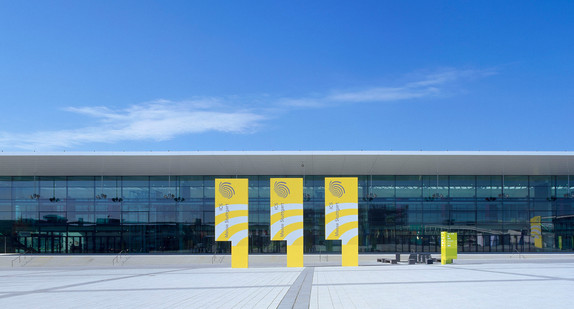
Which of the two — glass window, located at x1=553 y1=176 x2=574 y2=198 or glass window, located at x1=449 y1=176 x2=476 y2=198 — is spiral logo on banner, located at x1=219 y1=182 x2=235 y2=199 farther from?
glass window, located at x1=553 y1=176 x2=574 y2=198

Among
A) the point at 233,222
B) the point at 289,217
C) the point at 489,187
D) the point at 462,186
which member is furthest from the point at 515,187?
the point at 233,222

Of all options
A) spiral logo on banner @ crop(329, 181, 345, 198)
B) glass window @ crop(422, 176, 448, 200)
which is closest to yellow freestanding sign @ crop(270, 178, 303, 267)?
spiral logo on banner @ crop(329, 181, 345, 198)

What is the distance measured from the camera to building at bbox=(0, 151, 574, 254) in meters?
39.8

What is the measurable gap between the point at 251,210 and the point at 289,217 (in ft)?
37.1

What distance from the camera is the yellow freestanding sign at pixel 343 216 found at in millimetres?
28891

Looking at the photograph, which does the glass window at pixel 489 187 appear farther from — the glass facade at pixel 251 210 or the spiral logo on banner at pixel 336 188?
the spiral logo on banner at pixel 336 188

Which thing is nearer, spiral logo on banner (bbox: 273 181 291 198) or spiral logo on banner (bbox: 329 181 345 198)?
spiral logo on banner (bbox: 273 181 291 198)

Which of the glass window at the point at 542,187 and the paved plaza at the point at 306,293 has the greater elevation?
the glass window at the point at 542,187

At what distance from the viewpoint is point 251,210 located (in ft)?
130

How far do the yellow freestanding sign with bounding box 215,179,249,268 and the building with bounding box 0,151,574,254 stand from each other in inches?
413

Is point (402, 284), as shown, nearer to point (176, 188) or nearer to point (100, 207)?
point (176, 188)

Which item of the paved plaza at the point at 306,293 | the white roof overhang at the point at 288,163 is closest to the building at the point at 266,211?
the white roof overhang at the point at 288,163

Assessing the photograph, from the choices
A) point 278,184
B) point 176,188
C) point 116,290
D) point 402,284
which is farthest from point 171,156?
point 402,284

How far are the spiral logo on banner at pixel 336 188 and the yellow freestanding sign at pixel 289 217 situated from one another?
1698 millimetres
